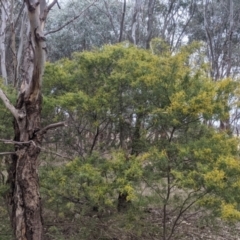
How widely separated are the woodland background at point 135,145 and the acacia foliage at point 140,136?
14 mm

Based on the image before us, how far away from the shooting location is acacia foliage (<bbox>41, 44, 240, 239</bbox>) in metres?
4.76

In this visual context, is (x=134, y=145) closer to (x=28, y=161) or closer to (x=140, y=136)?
(x=140, y=136)

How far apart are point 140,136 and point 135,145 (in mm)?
147

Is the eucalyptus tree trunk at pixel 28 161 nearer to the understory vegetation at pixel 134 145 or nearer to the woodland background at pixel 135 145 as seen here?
the understory vegetation at pixel 134 145

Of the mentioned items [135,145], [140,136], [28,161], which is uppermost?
[140,136]

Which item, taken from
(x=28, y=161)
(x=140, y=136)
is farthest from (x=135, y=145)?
(x=28, y=161)

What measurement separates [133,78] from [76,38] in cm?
1195

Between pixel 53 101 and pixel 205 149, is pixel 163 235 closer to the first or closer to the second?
pixel 205 149

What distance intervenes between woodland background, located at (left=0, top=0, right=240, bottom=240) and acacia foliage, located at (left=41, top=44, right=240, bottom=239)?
0.05 ft

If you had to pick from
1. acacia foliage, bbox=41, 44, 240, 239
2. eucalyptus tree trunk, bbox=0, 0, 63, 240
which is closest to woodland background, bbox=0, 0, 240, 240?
acacia foliage, bbox=41, 44, 240, 239

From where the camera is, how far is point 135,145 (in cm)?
562

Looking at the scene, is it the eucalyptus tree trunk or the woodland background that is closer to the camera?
the eucalyptus tree trunk

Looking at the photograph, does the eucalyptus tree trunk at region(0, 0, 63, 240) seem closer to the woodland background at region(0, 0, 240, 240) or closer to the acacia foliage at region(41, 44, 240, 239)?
Answer: the woodland background at region(0, 0, 240, 240)

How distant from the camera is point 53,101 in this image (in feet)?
18.1
